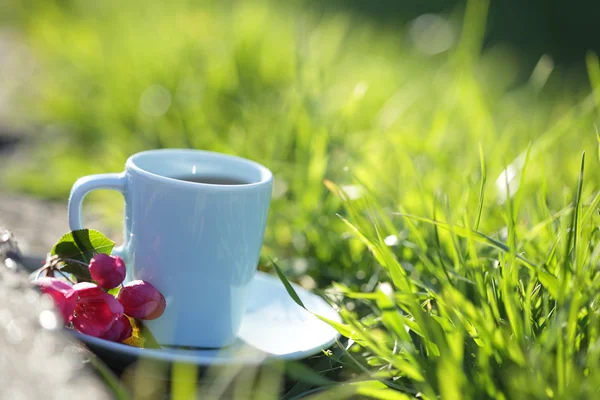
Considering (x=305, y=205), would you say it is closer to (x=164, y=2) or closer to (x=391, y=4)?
(x=164, y=2)

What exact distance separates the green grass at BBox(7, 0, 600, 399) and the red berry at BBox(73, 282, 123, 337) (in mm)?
171

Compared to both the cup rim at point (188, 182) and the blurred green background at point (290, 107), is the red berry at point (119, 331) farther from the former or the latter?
the blurred green background at point (290, 107)

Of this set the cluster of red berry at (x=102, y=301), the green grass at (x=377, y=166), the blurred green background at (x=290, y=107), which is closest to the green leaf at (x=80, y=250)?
the cluster of red berry at (x=102, y=301)

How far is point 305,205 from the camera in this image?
5.44 feet

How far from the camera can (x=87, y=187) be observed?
1.07 metres

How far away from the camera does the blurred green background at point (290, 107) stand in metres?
1.66

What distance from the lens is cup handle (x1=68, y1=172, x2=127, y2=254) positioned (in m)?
1.06

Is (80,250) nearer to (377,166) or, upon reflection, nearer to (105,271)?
(105,271)

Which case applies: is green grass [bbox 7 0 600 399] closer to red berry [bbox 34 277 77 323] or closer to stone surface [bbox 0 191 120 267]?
stone surface [bbox 0 191 120 267]

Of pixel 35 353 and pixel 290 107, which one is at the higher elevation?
pixel 35 353

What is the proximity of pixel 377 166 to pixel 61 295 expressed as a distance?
110 centimetres

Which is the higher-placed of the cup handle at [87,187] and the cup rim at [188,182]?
the cup rim at [188,182]

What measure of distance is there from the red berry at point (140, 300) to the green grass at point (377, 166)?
0.52 ft

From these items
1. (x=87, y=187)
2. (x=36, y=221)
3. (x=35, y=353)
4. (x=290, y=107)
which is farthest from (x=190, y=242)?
(x=290, y=107)
